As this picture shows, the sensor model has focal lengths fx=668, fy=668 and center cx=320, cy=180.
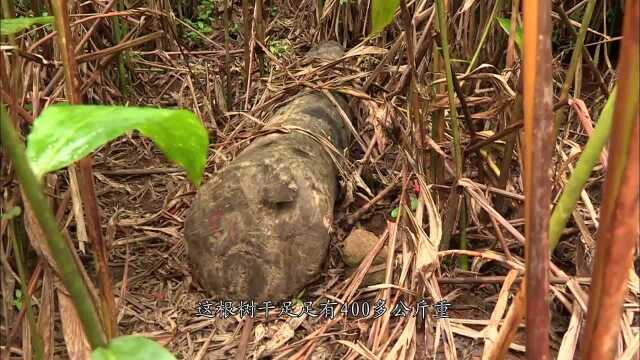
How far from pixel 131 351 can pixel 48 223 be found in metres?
0.09

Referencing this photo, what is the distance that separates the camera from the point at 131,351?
16.0 inches

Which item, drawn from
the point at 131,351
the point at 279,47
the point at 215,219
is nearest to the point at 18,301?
the point at 215,219

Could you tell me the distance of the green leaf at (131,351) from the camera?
15.8 inches

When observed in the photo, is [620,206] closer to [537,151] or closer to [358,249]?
[537,151]

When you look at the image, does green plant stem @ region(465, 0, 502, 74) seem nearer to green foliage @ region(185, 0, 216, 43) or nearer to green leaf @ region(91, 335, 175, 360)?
green leaf @ region(91, 335, 175, 360)

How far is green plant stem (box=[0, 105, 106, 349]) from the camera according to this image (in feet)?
1.20

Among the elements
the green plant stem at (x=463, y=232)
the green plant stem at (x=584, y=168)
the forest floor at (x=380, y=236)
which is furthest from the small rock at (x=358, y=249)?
the green plant stem at (x=584, y=168)

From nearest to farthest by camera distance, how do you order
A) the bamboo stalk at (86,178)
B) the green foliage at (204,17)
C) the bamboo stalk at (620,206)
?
the bamboo stalk at (620,206), the bamboo stalk at (86,178), the green foliage at (204,17)

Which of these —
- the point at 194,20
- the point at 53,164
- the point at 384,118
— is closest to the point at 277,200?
the point at 384,118

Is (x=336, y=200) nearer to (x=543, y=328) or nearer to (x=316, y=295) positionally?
(x=316, y=295)

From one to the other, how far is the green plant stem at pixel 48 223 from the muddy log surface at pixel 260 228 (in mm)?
941

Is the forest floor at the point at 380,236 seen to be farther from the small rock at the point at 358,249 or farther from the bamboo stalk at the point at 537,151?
the bamboo stalk at the point at 537,151

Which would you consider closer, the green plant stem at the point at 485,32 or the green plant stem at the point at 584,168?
the green plant stem at the point at 584,168

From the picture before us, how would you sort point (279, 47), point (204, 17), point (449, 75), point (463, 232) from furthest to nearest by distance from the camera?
point (204, 17), point (279, 47), point (463, 232), point (449, 75)
